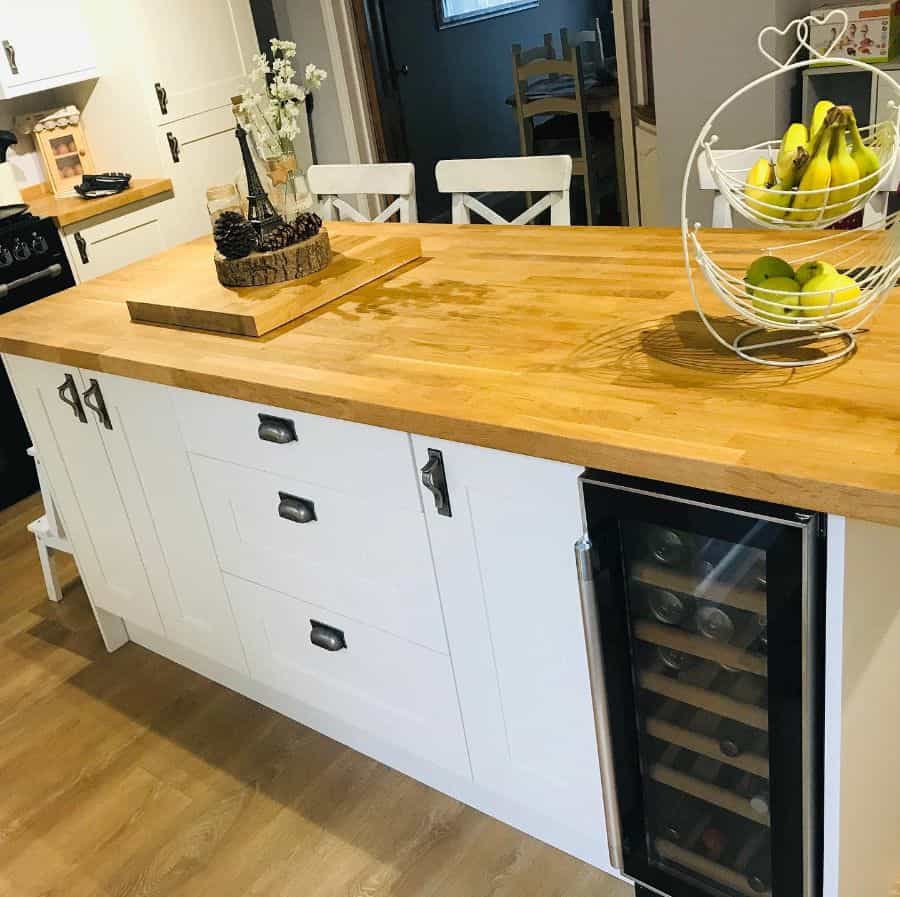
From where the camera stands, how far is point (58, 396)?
2.26 metres

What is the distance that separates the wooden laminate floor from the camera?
6.12 ft

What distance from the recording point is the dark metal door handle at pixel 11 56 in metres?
3.71

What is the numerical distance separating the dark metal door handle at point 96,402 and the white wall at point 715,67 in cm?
226

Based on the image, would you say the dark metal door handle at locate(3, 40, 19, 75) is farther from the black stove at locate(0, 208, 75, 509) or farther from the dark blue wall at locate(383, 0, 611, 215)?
the dark blue wall at locate(383, 0, 611, 215)

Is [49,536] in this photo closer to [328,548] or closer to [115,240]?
[328,548]

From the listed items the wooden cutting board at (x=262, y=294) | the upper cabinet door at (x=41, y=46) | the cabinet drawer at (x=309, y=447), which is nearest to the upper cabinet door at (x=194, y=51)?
the upper cabinet door at (x=41, y=46)

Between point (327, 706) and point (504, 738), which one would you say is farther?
point (327, 706)

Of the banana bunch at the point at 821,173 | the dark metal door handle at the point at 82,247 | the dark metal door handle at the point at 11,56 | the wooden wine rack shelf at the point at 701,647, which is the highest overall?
the dark metal door handle at the point at 11,56

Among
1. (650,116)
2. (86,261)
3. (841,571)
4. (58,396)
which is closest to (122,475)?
(58,396)

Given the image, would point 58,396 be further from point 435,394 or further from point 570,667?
point 570,667

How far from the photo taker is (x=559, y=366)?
4.91 feet

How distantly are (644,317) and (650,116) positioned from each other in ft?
8.62

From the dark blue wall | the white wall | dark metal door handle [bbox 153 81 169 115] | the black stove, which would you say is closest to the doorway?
the dark blue wall

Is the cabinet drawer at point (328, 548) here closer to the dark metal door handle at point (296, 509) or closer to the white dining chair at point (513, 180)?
Result: the dark metal door handle at point (296, 509)
